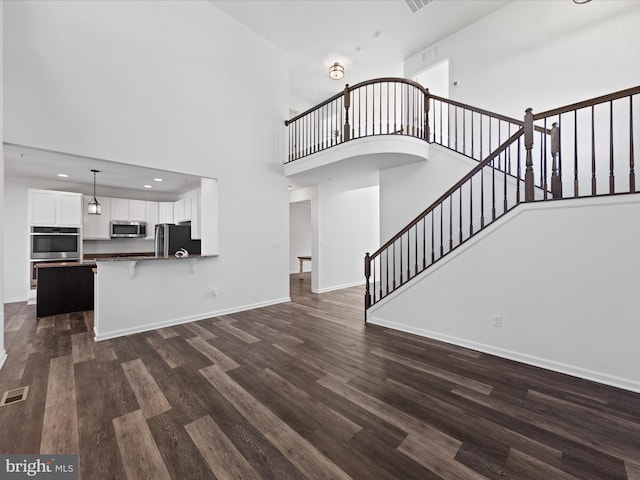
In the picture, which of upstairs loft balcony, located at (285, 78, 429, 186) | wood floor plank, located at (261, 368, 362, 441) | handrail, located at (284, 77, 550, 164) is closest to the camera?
wood floor plank, located at (261, 368, 362, 441)

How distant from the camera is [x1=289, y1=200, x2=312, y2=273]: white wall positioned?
384 inches

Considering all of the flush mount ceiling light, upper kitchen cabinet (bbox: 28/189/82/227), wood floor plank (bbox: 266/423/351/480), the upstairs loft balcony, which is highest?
the flush mount ceiling light

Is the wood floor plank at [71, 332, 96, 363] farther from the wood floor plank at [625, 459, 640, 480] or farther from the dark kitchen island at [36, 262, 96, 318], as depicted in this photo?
the wood floor plank at [625, 459, 640, 480]

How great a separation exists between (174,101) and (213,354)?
12.7 feet

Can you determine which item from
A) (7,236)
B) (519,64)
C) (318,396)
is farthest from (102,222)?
(519,64)

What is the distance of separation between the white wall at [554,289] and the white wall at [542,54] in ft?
8.96

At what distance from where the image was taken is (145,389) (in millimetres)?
2398

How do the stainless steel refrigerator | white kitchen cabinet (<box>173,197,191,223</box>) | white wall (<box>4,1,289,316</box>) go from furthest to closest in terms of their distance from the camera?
white kitchen cabinet (<box>173,197,191,223</box>), the stainless steel refrigerator, white wall (<box>4,1,289,316</box>)

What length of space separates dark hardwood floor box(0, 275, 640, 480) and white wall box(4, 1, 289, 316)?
7.13ft

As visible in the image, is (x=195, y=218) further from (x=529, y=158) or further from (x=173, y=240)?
(x=529, y=158)

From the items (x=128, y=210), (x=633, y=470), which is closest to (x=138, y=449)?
(x=633, y=470)

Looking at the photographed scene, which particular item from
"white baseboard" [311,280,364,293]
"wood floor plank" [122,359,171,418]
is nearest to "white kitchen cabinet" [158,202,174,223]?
"white baseboard" [311,280,364,293]

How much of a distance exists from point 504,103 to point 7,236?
10.3m

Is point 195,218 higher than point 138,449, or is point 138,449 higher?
point 195,218
